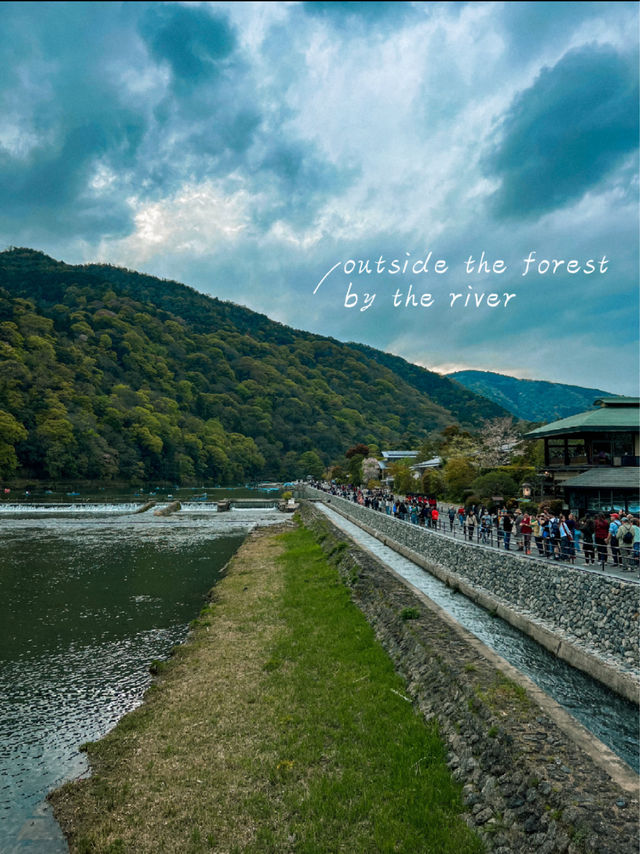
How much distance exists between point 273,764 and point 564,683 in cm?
632

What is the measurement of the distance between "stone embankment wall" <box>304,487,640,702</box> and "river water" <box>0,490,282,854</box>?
31.8ft

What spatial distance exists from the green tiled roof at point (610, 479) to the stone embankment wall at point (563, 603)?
20.5ft

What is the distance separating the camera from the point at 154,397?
124m

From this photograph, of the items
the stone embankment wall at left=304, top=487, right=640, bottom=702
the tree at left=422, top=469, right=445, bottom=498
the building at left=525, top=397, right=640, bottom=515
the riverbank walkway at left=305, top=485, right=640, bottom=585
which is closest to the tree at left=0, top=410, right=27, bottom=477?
the tree at left=422, top=469, right=445, bottom=498

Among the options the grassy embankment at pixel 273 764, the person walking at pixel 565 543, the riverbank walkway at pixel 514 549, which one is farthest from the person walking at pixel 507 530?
the grassy embankment at pixel 273 764

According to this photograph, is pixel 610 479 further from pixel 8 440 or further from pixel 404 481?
pixel 8 440

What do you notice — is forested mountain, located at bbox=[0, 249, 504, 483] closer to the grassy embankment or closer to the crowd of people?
the crowd of people

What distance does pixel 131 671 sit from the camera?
1210 centimetres

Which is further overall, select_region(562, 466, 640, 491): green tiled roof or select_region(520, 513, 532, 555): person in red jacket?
select_region(562, 466, 640, 491): green tiled roof

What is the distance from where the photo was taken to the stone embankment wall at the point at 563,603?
397 inches

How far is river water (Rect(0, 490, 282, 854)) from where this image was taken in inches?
311

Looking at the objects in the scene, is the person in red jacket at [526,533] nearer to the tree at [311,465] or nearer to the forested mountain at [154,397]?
the forested mountain at [154,397]

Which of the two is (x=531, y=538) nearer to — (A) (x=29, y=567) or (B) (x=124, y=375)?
(A) (x=29, y=567)

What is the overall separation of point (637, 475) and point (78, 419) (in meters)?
89.2
